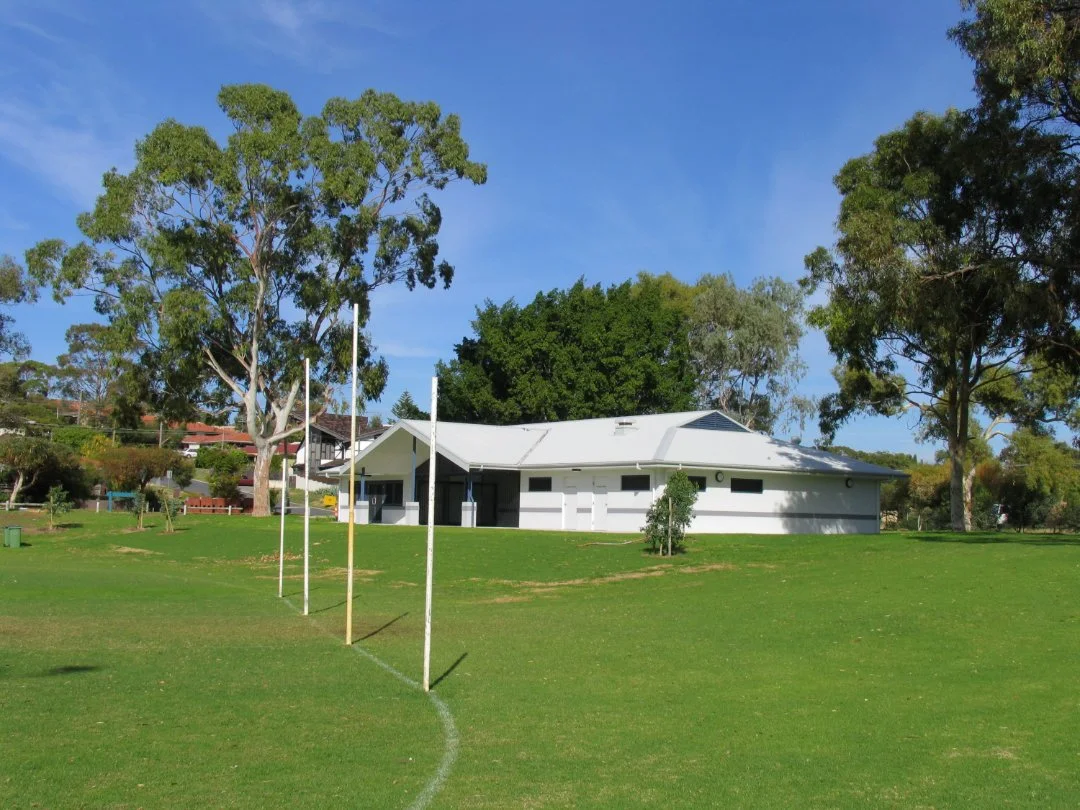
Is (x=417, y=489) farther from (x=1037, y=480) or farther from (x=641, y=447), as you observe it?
(x=1037, y=480)

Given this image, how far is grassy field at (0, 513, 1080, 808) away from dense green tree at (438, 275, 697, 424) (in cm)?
3356

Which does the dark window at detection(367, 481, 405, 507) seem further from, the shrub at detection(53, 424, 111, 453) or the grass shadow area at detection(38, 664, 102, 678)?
the grass shadow area at detection(38, 664, 102, 678)

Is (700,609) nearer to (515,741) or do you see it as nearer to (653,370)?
(515,741)

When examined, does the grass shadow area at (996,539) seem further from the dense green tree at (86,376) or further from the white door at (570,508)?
the dense green tree at (86,376)

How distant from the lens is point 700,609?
762 inches

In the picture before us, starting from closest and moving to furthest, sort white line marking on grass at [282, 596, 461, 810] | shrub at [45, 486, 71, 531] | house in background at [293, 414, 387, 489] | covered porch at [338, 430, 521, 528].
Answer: white line marking on grass at [282, 596, 461, 810] < shrub at [45, 486, 71, 531] < covered porch at [338, 430, 521, 528] < house in background at [293, 414, 387, 489]

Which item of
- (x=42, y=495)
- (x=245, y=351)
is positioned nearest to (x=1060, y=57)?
(x=245, y=351)

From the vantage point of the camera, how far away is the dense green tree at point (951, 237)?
29031 millimetres

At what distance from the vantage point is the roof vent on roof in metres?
43.4

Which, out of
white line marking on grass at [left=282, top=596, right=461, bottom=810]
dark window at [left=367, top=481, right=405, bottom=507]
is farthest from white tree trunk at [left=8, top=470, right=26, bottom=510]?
white line marking on grass at [left=282, top=596, right=461, bottom=810]

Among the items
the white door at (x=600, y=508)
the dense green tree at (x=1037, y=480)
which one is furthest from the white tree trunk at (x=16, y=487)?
the dense green tree at (x=1037, y=480)

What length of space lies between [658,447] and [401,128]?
2222 cm

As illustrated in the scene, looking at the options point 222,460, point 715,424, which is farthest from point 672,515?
point 222,460

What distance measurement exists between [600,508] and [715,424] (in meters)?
6.89
